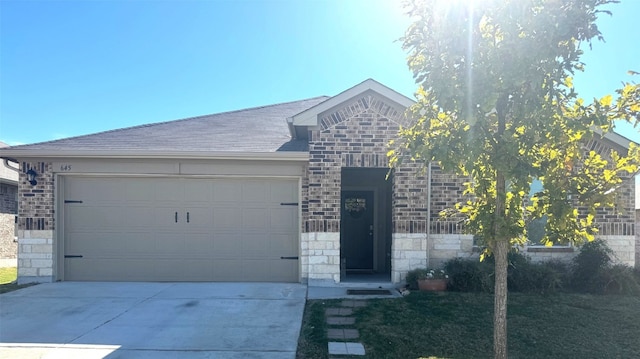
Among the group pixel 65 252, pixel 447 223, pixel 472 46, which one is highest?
pixel 472 46

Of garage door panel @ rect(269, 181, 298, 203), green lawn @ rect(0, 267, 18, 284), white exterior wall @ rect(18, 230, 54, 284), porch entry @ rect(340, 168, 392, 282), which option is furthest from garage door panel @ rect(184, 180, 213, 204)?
green lawn @ rect(0, 267, 18, 284)

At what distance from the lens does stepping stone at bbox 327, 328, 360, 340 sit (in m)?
5.46

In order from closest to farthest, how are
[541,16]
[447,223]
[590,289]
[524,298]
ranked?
[541,16], [524,298], [590,289], [447,223]

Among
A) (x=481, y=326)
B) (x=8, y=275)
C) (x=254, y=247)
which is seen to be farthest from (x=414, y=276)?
(x=8, y=275)

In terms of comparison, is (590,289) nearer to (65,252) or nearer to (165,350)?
(165,350)

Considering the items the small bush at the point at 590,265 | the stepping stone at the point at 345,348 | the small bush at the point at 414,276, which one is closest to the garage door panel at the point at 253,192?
the small bush at the point at 414,276

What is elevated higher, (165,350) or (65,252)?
(65,252)

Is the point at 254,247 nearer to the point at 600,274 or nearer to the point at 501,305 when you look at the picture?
the point at 501,305

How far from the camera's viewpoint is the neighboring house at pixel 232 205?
8.45 meters

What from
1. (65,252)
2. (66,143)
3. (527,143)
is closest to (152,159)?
(66,143)

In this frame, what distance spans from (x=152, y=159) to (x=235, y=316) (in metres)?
4.14

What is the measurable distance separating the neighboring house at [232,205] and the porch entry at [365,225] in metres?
1.64

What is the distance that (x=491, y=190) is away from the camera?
4.25 meters

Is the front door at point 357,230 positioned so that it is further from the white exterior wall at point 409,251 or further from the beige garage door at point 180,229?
the white exterior wall at point 409,251
